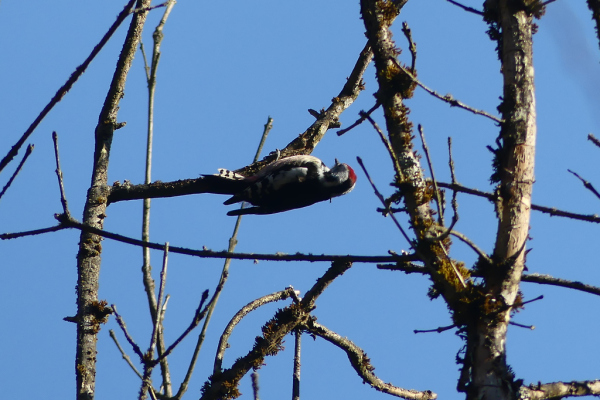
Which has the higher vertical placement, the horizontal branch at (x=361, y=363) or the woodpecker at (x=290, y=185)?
the woodpecker at (x=290, y=185)

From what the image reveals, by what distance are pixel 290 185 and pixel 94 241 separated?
2425 mm

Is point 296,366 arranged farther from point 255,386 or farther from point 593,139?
point 593,139

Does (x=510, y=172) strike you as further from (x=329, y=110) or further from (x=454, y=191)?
(x=329, y=110)

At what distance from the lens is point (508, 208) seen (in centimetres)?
232

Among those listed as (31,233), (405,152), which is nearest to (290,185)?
(405,152)

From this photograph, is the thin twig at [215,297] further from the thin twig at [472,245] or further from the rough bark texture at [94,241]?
the thin twig at [472,245]

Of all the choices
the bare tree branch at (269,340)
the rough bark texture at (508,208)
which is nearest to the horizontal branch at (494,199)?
the rough bark texture at (508,208)

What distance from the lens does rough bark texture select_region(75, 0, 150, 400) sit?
2789mm

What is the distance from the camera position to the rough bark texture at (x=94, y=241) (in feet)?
9.15

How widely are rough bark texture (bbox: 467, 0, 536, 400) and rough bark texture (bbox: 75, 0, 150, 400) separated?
5.18ft

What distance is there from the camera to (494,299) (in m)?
2.21

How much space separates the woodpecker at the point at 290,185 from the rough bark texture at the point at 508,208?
8.21ft

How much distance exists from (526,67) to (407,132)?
0.55m

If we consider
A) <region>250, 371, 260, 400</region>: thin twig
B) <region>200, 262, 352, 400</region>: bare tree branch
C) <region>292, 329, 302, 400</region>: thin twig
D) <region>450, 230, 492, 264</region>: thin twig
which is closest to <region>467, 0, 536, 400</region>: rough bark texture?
<region>450, 230, 492, 264</region>: thin twig
